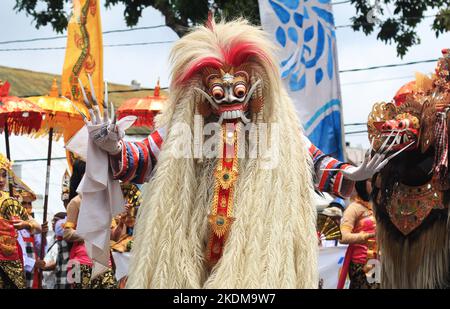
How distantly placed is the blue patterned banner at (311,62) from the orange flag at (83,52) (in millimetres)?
1887

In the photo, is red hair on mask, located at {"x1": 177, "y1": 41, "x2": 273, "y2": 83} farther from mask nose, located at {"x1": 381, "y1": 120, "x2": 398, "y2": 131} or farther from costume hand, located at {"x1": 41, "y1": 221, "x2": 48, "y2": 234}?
costume hand, located at {"x1": 41, "y1": 221, "x2": 48, "y2": 234}

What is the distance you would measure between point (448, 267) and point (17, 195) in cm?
381

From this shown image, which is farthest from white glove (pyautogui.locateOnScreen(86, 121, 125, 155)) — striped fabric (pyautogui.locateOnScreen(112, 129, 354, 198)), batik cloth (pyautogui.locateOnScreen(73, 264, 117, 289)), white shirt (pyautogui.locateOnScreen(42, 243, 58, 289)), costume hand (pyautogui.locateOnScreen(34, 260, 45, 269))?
costume hand (pyautogui.locateOnScreen(34, 260, 45, 269))

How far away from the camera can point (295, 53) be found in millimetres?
8156

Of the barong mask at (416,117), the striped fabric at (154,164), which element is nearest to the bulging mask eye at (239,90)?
the striped fabric at (154,164)

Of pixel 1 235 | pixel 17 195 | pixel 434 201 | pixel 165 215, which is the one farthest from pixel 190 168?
pixel 17 195

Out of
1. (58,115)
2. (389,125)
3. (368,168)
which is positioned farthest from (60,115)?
(368,168)

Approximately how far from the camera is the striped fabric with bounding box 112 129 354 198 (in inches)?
214

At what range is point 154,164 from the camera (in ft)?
18.3

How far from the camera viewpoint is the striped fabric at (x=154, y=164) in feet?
17.8

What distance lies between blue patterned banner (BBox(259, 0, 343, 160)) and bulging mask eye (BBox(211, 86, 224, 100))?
8.85 ft

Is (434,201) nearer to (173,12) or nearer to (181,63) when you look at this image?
(181,63)

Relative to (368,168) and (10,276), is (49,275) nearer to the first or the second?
(10,276)

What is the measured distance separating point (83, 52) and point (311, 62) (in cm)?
240
